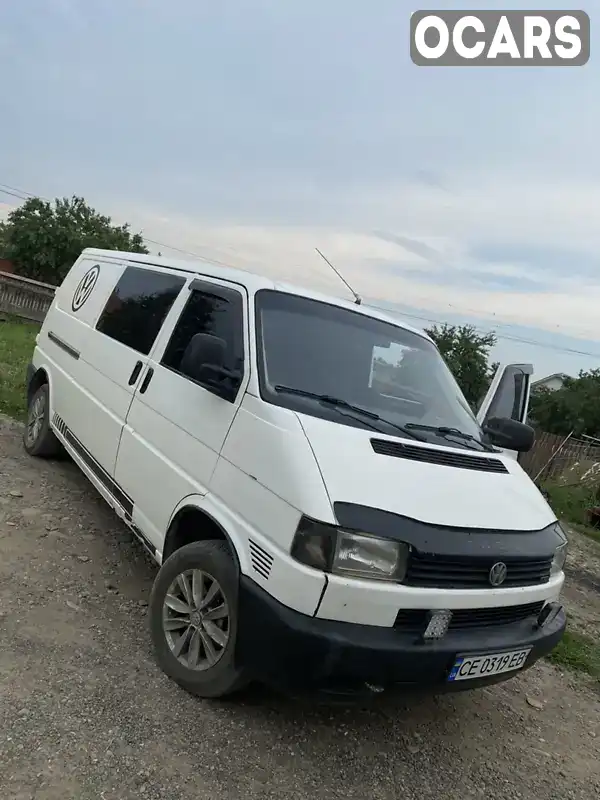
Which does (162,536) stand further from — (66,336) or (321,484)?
(66,336)

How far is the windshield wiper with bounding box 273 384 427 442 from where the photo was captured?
10.9 feet

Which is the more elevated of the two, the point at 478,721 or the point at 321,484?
the point at 321,484

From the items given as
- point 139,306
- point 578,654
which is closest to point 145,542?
point 139,306

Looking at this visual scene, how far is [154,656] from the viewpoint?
3514 mm

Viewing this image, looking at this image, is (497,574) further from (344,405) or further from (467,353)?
(467,353)

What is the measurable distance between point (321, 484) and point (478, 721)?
197 centimetres

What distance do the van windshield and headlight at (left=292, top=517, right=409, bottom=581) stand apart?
71 centimetres

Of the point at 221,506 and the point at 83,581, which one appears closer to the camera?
the point at 221,506

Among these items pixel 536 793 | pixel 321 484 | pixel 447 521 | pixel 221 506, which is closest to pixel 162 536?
pixel 221 506

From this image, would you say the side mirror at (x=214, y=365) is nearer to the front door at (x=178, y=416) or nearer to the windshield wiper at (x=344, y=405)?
the front door at (x=178, y=416)

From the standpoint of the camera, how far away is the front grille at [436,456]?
3113 mm

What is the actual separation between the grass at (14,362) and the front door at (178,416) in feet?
14.5

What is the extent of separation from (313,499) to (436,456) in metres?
0.87

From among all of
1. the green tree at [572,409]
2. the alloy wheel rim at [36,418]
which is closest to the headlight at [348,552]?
the alloy wheel rim at [36,418]
